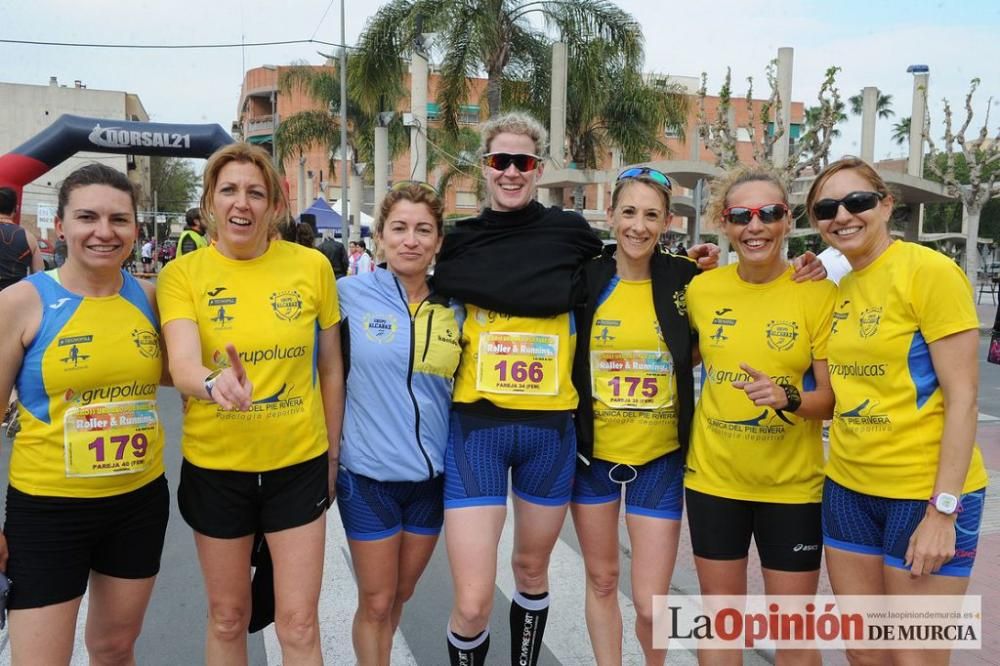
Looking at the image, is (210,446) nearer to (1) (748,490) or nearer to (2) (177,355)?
(2) (177,355)

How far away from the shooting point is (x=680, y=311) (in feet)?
10.1

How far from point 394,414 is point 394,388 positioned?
0.33ft

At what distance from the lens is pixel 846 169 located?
2660 millimetres

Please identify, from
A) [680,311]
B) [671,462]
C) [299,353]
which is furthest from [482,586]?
[680,311]

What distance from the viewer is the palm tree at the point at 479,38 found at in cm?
1758

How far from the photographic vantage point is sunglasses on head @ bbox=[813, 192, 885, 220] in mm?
2570

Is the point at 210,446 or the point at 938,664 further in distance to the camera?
the point at 210,446

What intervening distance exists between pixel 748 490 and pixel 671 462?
0.34 meters

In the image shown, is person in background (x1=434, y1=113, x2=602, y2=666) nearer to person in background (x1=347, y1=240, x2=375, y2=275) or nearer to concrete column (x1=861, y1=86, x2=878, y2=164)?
person in background (x1=347, y1=240, x2=375, y2=275)

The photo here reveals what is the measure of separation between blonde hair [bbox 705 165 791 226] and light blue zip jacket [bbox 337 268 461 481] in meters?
1.22

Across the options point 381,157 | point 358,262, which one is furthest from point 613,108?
point 358,262

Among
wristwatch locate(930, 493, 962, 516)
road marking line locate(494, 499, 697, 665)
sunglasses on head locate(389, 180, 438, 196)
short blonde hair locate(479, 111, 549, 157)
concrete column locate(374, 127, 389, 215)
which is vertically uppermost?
concrete column locate(374, 127, 389, 215)

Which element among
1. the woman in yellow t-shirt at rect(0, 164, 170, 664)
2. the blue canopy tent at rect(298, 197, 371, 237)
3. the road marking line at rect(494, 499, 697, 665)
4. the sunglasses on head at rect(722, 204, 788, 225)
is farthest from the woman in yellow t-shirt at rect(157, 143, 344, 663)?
the blue canopy tent at rect(298, 197, 371, 237)

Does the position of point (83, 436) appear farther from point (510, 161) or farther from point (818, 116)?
point (818, 116)
